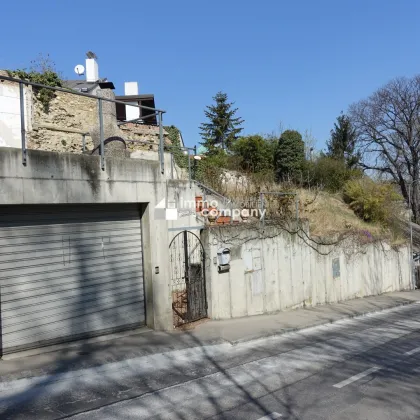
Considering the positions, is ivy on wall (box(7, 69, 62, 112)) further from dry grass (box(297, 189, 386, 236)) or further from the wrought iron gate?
dry grass (box(297, 189, 386, 236))

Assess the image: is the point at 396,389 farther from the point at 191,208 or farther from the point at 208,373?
the point at 191,208

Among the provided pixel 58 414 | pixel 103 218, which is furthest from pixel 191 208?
pixel 58 414

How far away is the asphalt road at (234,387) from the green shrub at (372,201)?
14650 mm

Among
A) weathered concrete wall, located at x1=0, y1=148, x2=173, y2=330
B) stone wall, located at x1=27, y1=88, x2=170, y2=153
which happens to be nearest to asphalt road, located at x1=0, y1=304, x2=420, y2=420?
weathered concrete wall, located at x1=0, y1=148, x2=173, y2=330

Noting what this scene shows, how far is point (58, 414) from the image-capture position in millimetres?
4957

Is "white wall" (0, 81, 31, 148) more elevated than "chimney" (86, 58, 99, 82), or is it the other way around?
"chimney" (86, 58, 99, 82)

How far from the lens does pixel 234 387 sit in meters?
6.15

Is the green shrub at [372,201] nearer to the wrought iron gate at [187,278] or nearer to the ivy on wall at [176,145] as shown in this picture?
the ivy on wall at [176,145]

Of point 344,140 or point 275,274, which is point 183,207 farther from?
point 344,140

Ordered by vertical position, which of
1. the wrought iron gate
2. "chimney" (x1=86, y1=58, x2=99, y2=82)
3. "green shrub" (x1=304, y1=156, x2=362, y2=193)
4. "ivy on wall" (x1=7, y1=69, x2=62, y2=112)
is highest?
"chimney" (x1=86, y1=58, x2=99, y2=82)

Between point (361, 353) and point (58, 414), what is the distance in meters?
6.09

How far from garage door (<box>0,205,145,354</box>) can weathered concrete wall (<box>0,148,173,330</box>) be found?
29 centimetres

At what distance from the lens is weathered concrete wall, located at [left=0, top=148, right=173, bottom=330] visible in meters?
6.55

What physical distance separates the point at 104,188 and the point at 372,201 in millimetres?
18011
